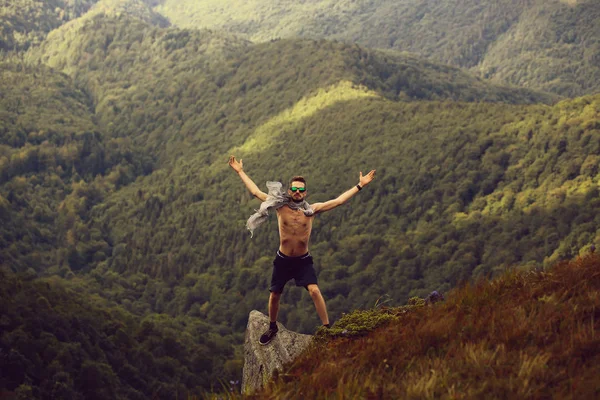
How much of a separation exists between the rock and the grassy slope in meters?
2.01

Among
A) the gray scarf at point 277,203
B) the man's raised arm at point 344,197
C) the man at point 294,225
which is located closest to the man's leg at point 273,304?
the man at point 294,225

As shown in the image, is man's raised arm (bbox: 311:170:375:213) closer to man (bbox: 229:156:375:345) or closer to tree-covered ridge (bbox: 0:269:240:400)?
man (bbox: 229:156:375:345)

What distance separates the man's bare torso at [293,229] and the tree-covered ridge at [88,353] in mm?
106667

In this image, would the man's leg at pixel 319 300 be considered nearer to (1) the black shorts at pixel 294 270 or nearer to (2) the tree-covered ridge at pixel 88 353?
(1) the black shorts at pixel 294 270

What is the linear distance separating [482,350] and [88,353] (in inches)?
5661

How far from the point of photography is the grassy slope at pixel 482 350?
10648 millimetres

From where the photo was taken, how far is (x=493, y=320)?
1259 centimetres

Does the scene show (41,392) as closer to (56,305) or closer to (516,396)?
(56,305)

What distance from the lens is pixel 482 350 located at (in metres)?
11.4

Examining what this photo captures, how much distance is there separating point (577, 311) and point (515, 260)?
182197 millimetres

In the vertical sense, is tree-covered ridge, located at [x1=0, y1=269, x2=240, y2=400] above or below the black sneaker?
below

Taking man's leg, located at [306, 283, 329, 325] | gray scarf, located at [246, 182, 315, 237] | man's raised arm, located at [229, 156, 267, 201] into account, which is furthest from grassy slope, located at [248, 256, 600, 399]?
man's raised arm, located at [229, 156, 267, 201]

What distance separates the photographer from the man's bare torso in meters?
16.8

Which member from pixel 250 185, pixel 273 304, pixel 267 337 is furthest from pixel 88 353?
pixel 250 185
